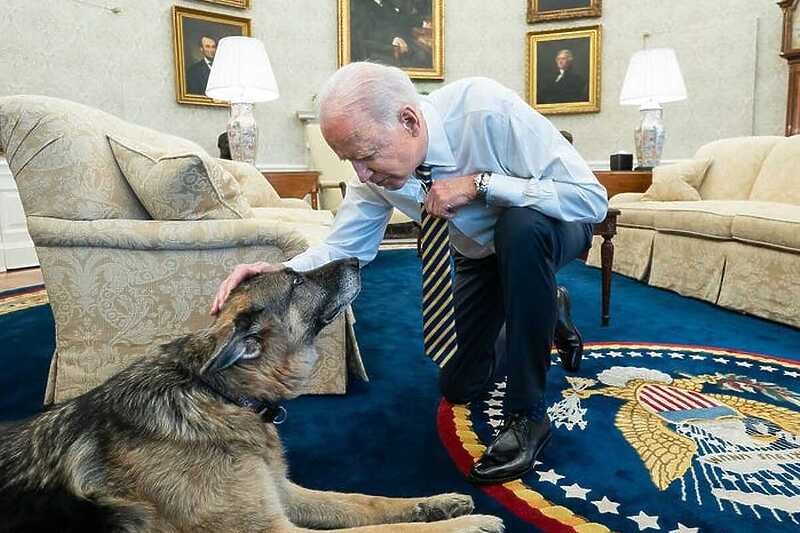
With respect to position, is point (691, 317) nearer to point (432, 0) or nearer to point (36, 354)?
point (36, 354)

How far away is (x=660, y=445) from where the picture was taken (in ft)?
5.80

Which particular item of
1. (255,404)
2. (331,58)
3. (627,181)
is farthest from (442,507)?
(331,58)

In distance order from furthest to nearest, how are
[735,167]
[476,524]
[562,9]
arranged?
1. [562,9]
2. [735,167]
3. [476,524]

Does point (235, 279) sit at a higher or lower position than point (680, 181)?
lower

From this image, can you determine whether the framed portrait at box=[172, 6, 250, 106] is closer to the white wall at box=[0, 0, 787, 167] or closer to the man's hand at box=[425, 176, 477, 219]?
the white wall at box=[0, 0, 787, 167]

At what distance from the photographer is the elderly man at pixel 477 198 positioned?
5.07 ft

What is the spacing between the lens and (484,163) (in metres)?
1.77

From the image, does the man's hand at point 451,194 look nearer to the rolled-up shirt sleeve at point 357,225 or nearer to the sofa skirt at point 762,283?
the rolled-up shirt sleeve at point 357,225

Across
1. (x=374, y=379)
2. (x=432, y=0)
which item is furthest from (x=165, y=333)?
(x=432, y=0)

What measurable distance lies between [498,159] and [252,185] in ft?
9.22

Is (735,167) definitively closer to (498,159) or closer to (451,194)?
(498,159)

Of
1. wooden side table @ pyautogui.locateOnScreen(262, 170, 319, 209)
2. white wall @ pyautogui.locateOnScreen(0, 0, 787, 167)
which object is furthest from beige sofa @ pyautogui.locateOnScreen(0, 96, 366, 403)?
white wall @ pyautogui.locateOnScreen(0, 0, 787, 167)

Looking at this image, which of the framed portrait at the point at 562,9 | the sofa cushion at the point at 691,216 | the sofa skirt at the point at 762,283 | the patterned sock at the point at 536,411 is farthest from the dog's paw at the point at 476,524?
the framed portrait at the point at 562,9

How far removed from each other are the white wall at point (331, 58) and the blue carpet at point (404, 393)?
275 cm
